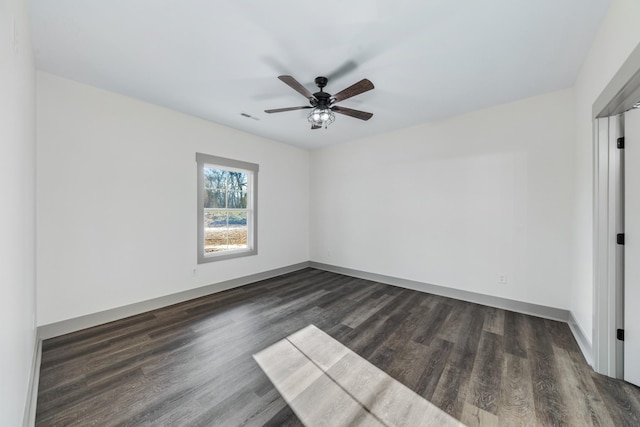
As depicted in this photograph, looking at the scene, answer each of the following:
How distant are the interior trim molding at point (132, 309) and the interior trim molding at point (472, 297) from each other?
2102 millimetres

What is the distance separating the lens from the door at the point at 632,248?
1.80 meters

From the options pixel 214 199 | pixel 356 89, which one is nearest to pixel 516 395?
pixel 356 89

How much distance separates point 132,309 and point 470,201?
185 inches

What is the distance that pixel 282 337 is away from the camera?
2.56 m

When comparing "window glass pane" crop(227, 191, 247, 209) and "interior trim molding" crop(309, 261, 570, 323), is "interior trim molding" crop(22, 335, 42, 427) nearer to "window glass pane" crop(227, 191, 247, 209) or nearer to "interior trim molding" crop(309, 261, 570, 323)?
"window glass pane" crop(227, 191, 247, 209)

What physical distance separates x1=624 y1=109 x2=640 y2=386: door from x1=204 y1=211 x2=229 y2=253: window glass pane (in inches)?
181

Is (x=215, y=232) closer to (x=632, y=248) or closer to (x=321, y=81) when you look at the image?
(x=321, y=81)

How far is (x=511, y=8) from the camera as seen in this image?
1.71m

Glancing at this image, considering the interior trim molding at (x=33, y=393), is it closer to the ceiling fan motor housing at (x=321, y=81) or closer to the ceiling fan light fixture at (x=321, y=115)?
the ceiling fan light fixture at (x=321, y=115)

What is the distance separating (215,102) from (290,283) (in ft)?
10.1

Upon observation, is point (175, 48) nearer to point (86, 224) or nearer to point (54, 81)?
point (54, 81)

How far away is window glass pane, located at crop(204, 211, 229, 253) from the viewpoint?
13.1ft

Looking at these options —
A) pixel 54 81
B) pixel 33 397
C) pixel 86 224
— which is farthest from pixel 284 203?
pixel 33 397

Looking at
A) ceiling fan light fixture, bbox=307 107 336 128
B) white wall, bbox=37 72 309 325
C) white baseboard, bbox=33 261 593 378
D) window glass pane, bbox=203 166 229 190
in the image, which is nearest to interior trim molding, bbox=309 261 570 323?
white baseboard, bbox=33 261 593 378
